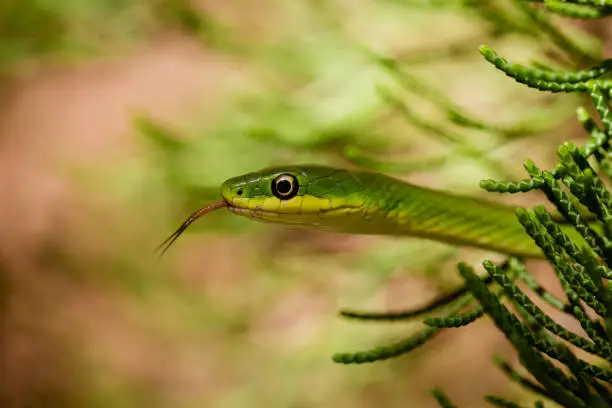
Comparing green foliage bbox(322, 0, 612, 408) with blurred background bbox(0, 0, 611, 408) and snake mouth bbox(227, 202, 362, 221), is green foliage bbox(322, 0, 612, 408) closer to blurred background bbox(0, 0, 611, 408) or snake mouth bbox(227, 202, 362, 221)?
snake mouth bbox(227, 202, 362, 221)

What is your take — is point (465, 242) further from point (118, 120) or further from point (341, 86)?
point (118, 120)

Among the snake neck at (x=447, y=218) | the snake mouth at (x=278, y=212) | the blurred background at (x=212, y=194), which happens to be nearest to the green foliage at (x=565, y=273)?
the snake neck at (x=447, y=218)

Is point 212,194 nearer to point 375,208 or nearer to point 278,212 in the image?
point 278,212

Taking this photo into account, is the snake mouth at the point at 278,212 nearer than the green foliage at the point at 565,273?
No

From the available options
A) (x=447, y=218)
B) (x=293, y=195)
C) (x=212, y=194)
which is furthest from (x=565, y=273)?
(x=212, y=194)

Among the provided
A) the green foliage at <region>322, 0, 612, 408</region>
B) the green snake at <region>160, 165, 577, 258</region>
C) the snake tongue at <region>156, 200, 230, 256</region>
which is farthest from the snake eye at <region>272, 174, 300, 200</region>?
the green foliage at <region>322, 0, 612, 408</region>

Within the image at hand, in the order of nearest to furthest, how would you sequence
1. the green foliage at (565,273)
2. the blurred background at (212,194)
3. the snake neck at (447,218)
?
the green foliage at (565,273)
the snake neck at (447,218)
the blurred background at (212,194)

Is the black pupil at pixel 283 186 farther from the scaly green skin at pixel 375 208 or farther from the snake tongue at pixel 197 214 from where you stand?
the snake tongue at pixel 197 214

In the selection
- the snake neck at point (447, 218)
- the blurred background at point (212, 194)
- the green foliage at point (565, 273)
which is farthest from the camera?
the blurred background at point (212, 194)
